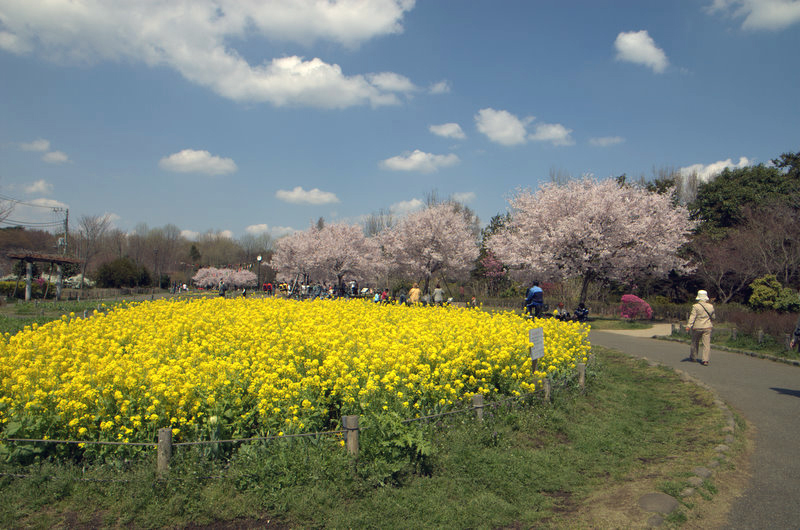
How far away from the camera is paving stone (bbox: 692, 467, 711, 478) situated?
209 inches

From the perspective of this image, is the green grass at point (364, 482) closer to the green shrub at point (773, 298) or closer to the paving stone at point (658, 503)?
the paving stone at point (658, 503)

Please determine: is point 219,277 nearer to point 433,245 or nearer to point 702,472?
point 433,245

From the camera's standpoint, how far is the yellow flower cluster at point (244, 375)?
5289 mm

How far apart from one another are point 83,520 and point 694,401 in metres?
8.87

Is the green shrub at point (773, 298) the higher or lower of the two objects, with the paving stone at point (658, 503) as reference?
higher

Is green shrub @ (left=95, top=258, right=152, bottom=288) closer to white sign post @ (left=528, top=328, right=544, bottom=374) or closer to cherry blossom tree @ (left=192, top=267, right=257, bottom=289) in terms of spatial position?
cherry blossom tree @ (left=192, top=267, right=257, bottom=289)

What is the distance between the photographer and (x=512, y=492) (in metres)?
5.01

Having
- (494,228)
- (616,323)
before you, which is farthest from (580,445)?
(494,228)

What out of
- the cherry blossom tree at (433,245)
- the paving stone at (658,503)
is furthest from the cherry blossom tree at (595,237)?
the paving stone at (658,503)

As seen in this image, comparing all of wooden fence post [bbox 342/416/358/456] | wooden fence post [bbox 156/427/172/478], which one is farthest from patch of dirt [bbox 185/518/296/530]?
wooden fence post [bbox 342/416/358/456]

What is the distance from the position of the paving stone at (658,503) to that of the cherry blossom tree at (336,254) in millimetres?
43412

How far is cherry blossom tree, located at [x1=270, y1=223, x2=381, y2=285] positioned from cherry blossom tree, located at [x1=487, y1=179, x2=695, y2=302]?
22355 mm

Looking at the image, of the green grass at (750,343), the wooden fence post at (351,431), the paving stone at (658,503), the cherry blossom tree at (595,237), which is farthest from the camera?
the cherry blossom tree at (595,237)

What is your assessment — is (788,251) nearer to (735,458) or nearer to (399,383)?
(735,458)
